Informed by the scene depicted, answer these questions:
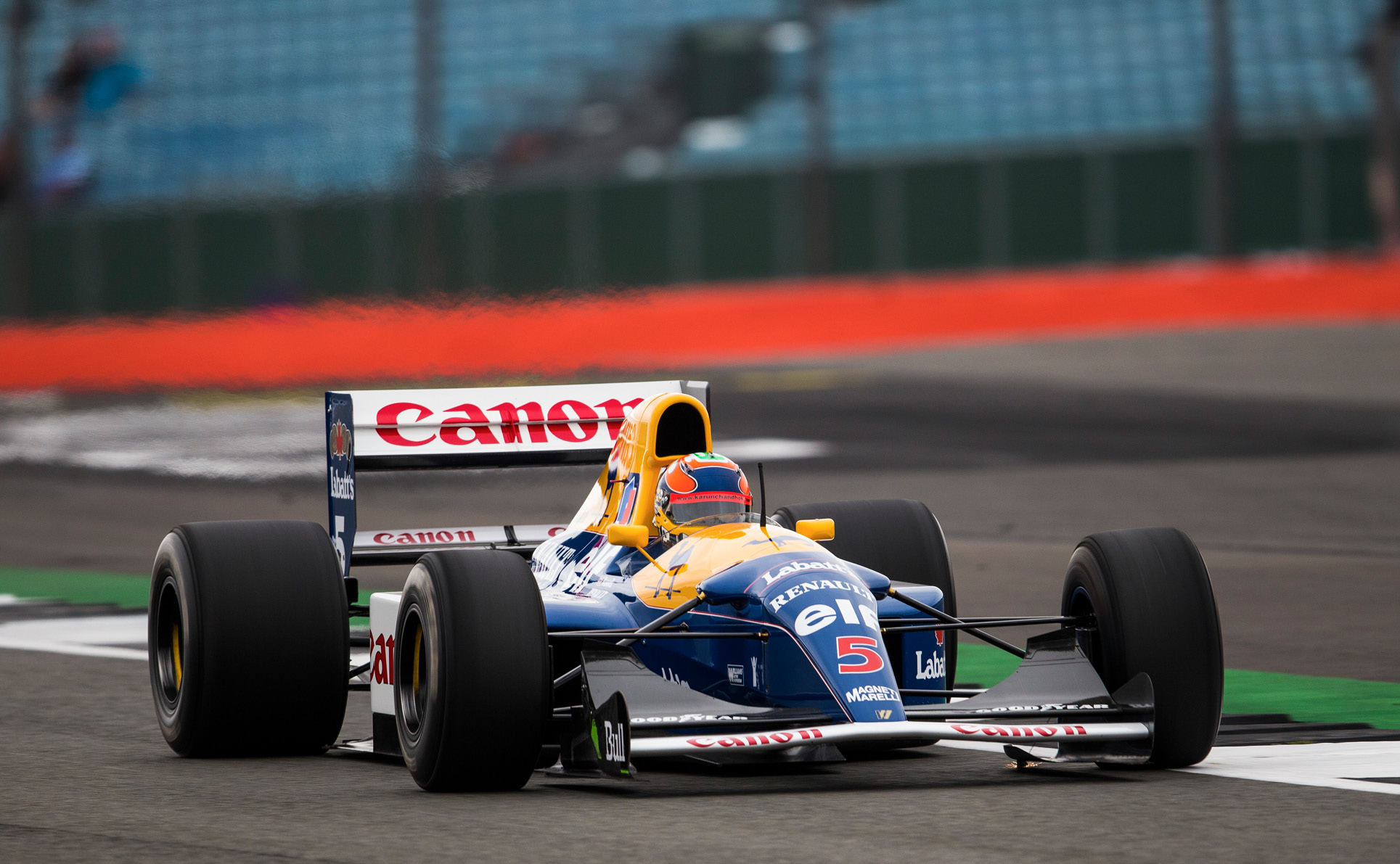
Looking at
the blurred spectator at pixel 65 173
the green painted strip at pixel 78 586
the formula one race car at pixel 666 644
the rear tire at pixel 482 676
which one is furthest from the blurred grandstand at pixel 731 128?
the rear tire at pixel 482 676

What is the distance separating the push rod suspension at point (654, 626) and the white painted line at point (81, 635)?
4.14m

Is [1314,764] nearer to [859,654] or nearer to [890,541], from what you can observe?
[859,654]

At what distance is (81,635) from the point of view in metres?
11.5

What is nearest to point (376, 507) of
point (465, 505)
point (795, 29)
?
point (465, 505)

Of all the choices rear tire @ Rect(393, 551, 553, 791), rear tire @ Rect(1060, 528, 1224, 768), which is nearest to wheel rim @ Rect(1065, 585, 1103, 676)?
rear tire @ Rect(1060, 528, 1224, 768)

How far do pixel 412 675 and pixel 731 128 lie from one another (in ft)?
94.4

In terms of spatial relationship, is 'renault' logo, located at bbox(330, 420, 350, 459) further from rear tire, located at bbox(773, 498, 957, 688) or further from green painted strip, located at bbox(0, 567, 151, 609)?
green painted strip, located at bbox(0, 567, 151, 609)

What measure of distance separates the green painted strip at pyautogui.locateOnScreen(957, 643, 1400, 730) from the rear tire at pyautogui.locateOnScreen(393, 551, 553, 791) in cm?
322

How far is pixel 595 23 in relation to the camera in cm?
3766

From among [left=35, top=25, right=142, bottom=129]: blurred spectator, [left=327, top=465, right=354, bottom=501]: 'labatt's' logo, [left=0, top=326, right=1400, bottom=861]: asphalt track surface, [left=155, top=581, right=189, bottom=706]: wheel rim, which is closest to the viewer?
[left=0, top=326, right=1400, bottom=861]: asphalt track surface

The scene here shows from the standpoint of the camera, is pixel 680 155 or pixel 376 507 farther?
pixel 680 155

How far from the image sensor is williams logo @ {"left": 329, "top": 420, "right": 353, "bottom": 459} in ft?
29.8

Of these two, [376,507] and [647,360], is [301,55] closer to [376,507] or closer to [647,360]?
[647,360]

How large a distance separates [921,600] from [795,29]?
30368mm
